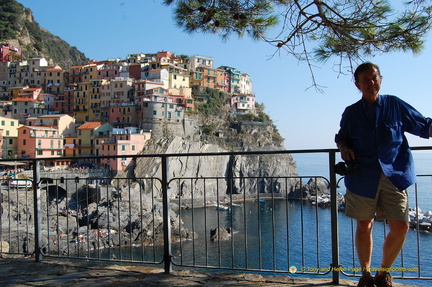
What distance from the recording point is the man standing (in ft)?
7.82

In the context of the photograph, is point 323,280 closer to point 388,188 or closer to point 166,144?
point 388,188

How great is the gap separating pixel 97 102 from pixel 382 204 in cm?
5559

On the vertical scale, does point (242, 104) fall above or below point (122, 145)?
above

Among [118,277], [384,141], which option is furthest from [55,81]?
[384,141]

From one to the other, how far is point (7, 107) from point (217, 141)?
29067mm

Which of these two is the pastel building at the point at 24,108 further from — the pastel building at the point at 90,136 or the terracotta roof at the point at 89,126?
the pastel building at the point at 90,136

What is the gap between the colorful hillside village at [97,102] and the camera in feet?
143

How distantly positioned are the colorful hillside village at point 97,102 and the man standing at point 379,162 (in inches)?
1554

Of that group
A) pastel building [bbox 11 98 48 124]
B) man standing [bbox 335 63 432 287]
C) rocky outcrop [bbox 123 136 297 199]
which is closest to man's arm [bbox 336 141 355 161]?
man standing [bbox 335 63 432 287]

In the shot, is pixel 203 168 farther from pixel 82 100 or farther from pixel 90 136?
pixel 82 100

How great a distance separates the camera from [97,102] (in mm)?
54688

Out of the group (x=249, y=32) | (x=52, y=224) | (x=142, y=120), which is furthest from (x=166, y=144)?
(x=249, y=32)

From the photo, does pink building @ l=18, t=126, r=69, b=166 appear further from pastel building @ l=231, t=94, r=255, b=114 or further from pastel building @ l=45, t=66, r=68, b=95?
pastel building @ l=231, t=94, r=255, b=114

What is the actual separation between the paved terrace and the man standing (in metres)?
0.57
